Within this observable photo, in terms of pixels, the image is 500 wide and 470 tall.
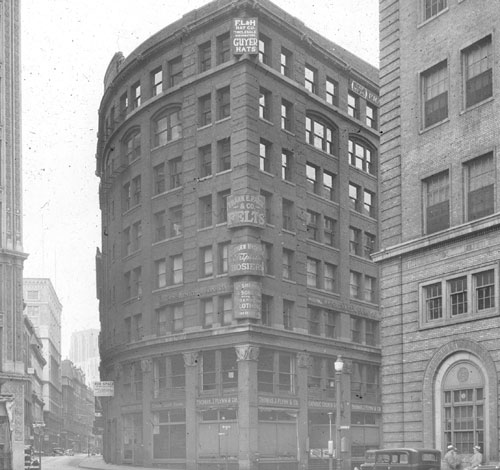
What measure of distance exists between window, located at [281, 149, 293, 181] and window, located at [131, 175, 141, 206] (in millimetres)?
11539

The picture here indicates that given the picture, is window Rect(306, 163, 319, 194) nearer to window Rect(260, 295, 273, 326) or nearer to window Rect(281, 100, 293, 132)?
window Rect(281, 100, 293, 132)

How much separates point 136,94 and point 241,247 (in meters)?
18.0

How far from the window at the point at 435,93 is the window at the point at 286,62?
2572 cm

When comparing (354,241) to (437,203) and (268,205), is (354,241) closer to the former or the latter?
(268,205)

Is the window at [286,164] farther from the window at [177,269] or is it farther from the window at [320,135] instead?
the window at [177,269]

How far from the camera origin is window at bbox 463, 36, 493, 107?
33438 mm

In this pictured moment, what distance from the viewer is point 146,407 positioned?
201ft

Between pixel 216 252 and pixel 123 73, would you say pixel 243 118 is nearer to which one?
pixel 216 252

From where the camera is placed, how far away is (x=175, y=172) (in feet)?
205

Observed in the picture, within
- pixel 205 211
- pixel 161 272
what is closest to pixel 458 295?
pixel 205 211

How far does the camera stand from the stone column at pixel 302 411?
190 feet

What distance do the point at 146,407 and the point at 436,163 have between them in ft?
108

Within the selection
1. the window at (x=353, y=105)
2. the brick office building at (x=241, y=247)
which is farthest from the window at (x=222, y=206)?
the window at (x=353, y=105)

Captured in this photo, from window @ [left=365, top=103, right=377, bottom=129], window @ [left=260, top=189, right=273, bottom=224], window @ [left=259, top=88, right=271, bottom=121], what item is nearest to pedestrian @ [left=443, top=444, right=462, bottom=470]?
window @ [left=260, top=189, right=273, bottom=224]
